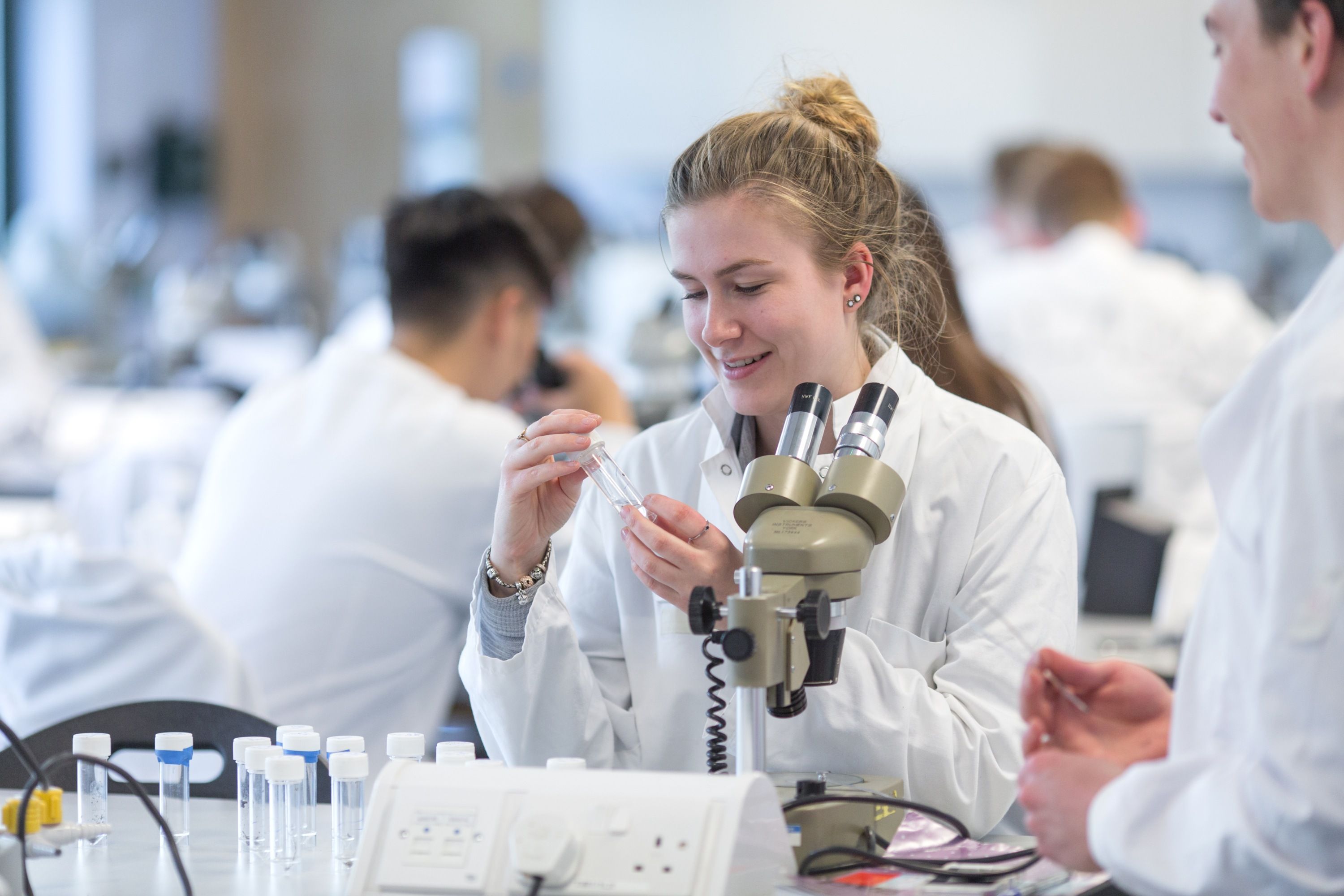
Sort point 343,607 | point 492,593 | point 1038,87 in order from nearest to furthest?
point 492,593 → point 343,607 → point 1038,87

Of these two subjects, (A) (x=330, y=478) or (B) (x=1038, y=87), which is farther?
(B) (x=1038, y=87)

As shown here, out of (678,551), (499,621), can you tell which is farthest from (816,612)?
(499,621)

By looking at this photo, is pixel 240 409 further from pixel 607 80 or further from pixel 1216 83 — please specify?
pixel 607 80

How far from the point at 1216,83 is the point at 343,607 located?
147cm

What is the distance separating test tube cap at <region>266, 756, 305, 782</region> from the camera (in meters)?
1.12

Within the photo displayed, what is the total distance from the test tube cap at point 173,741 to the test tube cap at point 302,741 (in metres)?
0.10

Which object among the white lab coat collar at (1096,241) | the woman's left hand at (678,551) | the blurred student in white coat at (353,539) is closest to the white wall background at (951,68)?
the white lab coat collar at (1096,241)

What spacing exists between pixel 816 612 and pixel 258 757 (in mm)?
487

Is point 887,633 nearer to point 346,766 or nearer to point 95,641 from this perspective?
point 346,766

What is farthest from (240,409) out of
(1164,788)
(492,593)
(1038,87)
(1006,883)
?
(1038,87)

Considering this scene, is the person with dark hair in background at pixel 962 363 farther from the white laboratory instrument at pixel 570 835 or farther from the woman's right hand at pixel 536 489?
the white laboratory instrument at pixel 570 835

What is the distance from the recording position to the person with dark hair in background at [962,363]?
186 cm

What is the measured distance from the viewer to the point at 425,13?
6496 mm

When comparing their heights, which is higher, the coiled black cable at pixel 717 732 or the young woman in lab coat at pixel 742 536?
the young woman in lab coat at pixel 742 536
